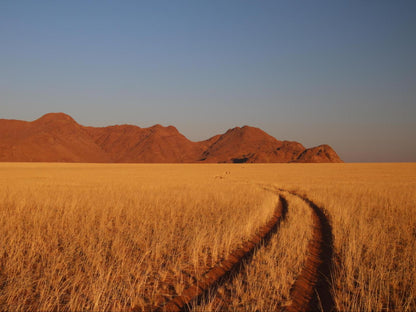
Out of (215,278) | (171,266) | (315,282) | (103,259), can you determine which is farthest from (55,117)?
(315,282)

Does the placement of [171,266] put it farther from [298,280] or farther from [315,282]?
[315,282]

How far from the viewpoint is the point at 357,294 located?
4.01 metres

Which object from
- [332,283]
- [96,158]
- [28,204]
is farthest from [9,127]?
[332,283]

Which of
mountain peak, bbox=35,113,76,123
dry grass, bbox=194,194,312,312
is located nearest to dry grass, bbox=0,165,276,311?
dry grass, bbox=194,194,312,312

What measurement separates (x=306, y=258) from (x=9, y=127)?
191096 millimetres

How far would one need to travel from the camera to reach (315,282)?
14.8 ft

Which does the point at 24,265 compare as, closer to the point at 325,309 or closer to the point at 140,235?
the point at 140,235

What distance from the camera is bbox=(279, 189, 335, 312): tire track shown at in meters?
3.74

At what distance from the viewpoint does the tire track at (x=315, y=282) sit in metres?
3.74

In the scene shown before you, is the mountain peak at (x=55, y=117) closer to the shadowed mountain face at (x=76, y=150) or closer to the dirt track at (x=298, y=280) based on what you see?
the shadowed mountain face at (x=76, y=150)

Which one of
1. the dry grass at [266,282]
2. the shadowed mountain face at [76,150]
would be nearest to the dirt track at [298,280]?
the dry grass at [266,282]

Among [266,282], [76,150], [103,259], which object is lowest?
[103,259]

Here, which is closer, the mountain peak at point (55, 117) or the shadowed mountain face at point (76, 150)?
the shadowed mountain face at point (76, 150)

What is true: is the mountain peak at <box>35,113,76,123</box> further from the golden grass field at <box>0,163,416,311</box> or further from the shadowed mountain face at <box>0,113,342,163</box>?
the golden grass field at <box>0,163,416,311</box>
